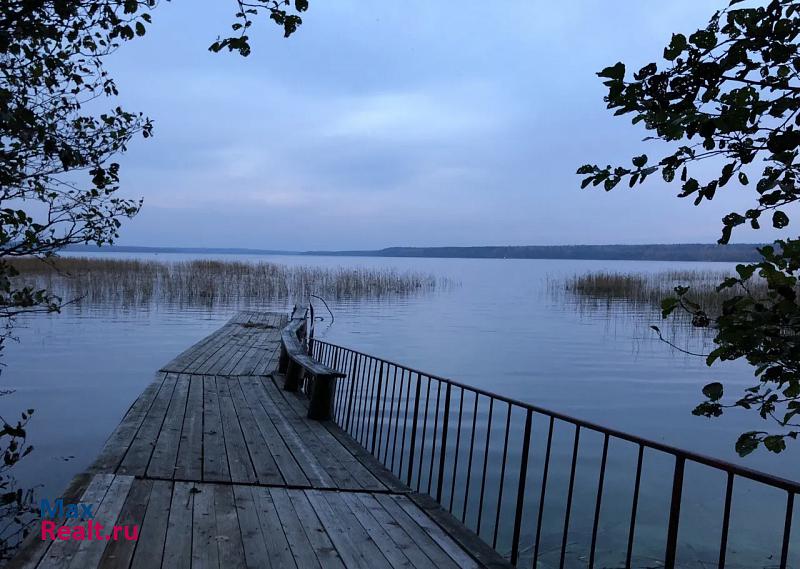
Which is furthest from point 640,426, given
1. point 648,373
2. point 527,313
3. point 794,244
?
point 527,313

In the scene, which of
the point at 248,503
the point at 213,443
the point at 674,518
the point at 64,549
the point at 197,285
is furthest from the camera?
the point at 197,285

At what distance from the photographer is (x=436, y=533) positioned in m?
3.76

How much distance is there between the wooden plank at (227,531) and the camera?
321 cm

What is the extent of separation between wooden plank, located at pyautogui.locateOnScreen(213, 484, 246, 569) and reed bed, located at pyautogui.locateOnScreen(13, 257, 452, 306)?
22209mm

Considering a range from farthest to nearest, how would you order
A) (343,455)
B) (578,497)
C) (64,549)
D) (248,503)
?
(578,497)
(343,455)
(248,503)
(64,549)

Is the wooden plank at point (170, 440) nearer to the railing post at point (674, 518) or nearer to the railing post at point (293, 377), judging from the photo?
the railing post at point (293, 377)

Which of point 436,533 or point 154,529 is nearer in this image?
point 154,529

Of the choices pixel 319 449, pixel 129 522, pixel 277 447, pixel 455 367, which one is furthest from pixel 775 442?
pixel 455 367

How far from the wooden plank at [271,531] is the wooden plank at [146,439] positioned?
1.04 meters

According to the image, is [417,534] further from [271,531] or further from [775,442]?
[775,442]

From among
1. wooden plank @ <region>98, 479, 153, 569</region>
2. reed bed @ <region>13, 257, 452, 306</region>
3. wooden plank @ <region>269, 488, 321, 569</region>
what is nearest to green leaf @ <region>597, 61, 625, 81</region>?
wooden plank @ <region>269, 488, 321, 569</region>

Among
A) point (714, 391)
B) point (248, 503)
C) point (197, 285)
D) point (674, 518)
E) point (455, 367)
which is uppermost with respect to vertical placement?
point (714, 391)

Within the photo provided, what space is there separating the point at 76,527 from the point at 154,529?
0.44 metres

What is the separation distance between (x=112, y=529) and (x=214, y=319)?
19.1 metres
